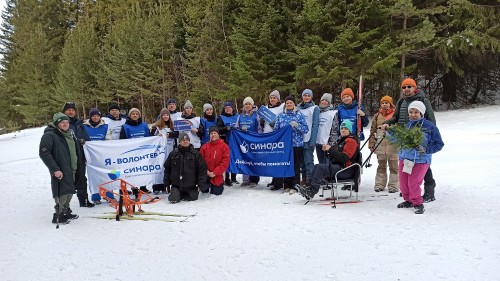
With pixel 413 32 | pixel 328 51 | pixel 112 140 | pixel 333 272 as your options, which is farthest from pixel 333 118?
pixel 413 32

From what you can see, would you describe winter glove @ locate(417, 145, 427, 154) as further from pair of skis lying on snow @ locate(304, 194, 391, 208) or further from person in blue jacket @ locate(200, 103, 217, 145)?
person in blue jacket @ locate(200, 103, 217, 145)

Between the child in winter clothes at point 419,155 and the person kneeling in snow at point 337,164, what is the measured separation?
0.93 meters

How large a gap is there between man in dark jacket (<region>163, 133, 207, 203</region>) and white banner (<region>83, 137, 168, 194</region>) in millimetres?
620

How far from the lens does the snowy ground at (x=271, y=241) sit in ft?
13.6

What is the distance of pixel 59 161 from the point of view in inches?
252

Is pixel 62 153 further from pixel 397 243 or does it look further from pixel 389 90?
pixel 389 90

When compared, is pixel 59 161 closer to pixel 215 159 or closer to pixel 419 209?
pixel 215 159

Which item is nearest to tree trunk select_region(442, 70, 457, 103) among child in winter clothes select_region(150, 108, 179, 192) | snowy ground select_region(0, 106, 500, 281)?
snowy ground select_region(0, 106, 500, 281)

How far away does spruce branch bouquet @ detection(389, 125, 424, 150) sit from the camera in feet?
19.2

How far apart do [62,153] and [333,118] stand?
17.7 ft

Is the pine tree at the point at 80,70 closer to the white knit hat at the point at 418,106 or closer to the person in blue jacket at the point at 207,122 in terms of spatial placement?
the person in blue jacket at the point at 207,122

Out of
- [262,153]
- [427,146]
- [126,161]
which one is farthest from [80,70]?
[427,146]

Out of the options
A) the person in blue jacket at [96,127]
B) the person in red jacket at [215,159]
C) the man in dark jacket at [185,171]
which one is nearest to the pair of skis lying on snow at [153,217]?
the man in dark jacket at [185,171]

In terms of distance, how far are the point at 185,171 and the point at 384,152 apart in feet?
13.8
